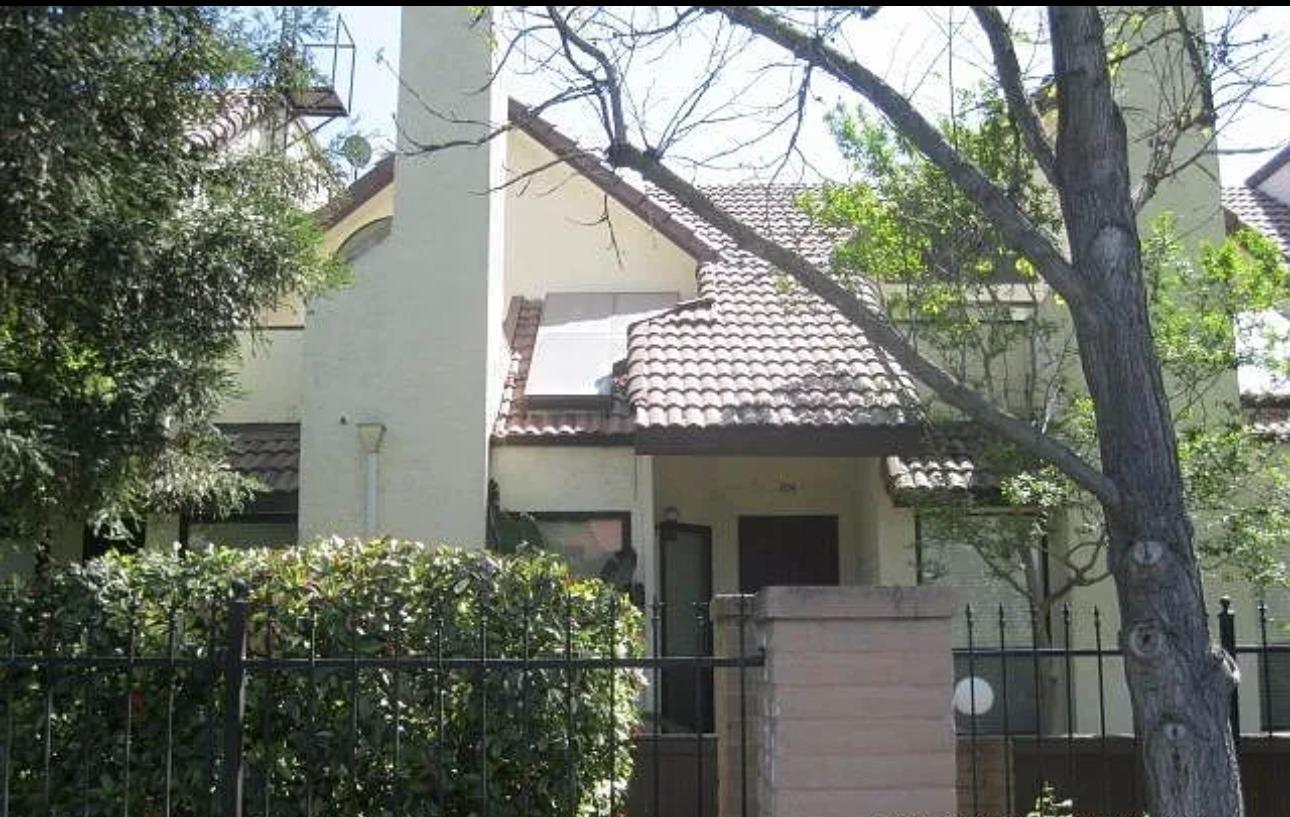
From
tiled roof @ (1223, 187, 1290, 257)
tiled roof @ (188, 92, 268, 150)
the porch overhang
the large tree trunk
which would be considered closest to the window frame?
the porch overhang

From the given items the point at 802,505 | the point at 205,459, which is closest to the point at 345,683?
the point at 205,459

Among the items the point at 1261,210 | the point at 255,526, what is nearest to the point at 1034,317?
the point at 255,526

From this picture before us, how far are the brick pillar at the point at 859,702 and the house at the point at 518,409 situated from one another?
4803 millimetres

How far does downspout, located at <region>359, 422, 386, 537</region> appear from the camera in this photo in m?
11.2

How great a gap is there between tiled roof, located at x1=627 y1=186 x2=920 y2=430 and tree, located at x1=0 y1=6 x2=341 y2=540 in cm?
390

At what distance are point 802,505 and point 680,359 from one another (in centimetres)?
224

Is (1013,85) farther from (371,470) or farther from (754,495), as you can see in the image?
(754,495)

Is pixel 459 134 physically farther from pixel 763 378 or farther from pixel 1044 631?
pixel 1044 631

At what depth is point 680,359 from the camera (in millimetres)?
12172

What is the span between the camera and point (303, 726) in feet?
20.1

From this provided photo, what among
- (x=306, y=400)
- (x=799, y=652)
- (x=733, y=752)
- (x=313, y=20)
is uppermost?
(x=313, y=20)

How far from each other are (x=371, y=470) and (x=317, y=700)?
5.29 meters

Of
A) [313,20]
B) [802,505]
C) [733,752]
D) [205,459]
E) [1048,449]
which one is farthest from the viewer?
[802,505]

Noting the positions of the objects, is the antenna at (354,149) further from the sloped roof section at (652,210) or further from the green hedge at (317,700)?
the green hedge at (317,700)
